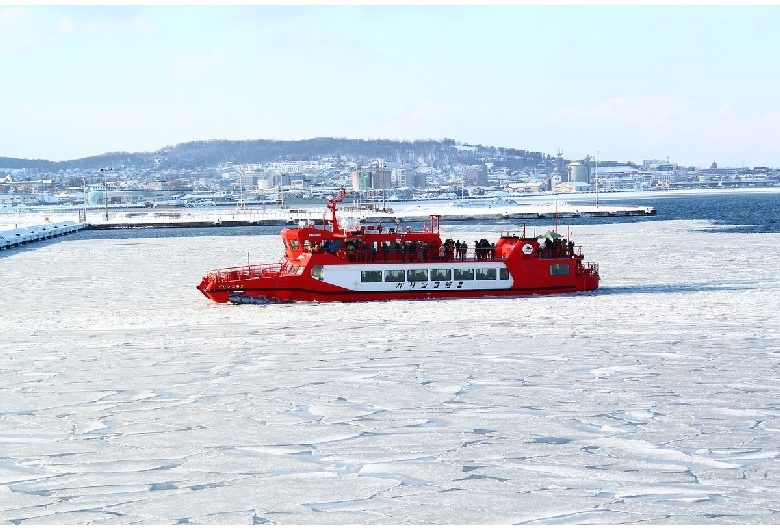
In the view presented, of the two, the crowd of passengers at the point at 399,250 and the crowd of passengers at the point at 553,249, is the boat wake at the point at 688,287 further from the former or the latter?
the crowd of passengers at the point at 399,250

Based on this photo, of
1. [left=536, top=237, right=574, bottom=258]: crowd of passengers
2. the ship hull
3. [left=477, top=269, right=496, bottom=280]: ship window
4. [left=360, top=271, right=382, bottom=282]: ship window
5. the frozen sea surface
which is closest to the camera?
the frozen sea surface

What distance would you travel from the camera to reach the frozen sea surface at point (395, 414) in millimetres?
14227

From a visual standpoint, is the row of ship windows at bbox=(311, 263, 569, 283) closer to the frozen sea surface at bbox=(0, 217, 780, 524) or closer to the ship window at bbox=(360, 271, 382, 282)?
the ship window at bbox=(360, 271, 382, 282)

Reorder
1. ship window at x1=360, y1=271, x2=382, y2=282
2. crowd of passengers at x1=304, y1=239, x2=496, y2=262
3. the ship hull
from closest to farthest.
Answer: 1. the ship hull
2. ship window at x1=360, y1=271, x2=382, y2=282
3. crowd of passengers at x1=304, y1=239, x2=496, y2=262

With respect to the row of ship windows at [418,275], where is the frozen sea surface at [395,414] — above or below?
below

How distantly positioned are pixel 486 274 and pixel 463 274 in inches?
41.1

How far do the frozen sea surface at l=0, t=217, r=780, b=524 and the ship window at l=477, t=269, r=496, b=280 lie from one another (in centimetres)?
371

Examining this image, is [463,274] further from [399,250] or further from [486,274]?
[399,250]

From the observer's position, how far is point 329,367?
2461cm

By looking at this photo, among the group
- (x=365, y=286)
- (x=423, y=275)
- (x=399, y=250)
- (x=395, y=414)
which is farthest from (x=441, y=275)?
(x=395, y=414)

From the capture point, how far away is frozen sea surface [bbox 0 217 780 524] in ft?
46.7

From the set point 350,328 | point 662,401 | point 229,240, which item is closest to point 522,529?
point 662,401

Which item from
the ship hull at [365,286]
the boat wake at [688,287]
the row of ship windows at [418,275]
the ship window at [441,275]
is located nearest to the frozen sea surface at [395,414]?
the ship hull at [365,286]

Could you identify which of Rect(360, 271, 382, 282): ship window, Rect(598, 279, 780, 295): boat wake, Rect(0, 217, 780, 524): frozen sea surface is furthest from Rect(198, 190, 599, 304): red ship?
Rect(0, 217, 780, 524): frozen sea surface
